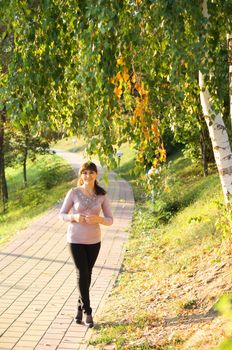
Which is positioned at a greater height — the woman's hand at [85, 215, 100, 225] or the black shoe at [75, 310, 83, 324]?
the woman's hand at [85, 215, 100, 225]

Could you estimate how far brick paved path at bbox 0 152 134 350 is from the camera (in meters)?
6.20

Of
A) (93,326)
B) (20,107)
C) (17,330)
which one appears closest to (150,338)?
(93,326)

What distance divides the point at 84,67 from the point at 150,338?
3.11 metres

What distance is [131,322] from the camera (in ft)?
21.2

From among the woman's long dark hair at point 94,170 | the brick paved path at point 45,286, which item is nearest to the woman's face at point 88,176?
the woman's long dark hair at point 94,170

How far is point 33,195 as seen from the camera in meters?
26.5

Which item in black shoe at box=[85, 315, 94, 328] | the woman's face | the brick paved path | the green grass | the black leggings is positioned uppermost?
the woman's face

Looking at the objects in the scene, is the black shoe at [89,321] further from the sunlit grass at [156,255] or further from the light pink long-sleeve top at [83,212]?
the light pink long-sleeve top at [83,212]

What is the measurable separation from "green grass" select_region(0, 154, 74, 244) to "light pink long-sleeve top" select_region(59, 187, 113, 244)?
6.86 m

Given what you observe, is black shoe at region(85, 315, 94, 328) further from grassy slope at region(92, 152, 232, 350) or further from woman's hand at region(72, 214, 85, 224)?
woman's hand at region(72, 214, 85, 224)

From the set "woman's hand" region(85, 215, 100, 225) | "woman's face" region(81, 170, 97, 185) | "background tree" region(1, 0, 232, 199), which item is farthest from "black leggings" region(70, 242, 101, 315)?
"background tree" region(1, 0, 232, 199)

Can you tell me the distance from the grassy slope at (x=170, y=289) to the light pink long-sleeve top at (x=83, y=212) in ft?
3.69

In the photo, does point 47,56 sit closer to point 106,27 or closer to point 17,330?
point 106,27

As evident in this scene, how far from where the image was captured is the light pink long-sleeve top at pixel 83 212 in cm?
625
